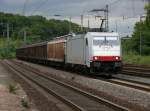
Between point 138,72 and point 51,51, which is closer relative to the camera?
point 138,72

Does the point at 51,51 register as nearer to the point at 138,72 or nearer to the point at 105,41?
the point at 138,72

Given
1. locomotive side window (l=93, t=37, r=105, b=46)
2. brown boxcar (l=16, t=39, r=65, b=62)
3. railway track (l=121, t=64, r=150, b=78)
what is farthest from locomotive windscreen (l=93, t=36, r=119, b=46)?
brown boxcar (l=16, t=39, r=65, b=62)

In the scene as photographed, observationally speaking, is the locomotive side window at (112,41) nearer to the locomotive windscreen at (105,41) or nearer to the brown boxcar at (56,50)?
the locomotive windscreen at (105,41)

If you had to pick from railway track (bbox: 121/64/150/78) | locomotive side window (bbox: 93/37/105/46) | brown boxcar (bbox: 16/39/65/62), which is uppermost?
Answer: locomotive side window (bbox: 93/37/105/46)

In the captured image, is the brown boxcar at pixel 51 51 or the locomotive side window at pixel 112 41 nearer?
the locomotive side window at pixel 112 41

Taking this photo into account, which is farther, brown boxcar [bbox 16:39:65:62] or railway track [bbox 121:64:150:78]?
brown boxcar [bbox 16:39:65:62]

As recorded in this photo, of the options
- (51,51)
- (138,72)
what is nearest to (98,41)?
(138,72)

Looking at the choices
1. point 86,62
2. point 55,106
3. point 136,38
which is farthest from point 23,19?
point 55,106

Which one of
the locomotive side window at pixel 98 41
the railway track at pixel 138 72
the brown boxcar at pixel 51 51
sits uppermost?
the locomotive side window at pixel 98 41

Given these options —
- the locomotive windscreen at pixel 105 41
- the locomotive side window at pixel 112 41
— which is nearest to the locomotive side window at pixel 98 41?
the locomotive windscreen at pixel 105 41

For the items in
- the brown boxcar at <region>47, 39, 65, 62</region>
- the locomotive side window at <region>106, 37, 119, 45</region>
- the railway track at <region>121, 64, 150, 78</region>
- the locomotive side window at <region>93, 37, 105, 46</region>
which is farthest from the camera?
the brown boxcar at <region>47, 39, 65, 62</region>

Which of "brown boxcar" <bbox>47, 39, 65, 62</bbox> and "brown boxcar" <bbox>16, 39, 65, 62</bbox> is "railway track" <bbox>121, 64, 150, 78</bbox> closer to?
"brown boxcar" <bbox>47, 39, 65, 62</bbox>

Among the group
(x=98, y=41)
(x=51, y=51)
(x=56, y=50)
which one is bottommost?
(x=51, y=51)

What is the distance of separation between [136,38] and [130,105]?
91127 mm
